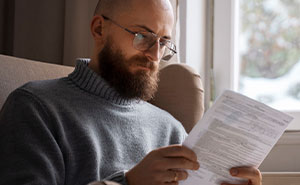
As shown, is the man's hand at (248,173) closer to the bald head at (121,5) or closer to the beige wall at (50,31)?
the bald head at (121,5)

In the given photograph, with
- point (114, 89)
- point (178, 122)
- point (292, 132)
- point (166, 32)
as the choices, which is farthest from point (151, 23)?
point (292, 132)

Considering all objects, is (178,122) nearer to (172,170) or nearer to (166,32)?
(166,32)

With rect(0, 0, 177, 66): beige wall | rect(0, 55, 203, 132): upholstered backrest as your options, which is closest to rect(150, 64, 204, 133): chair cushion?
rect(0, 55, 203, 132): upholstered backrest

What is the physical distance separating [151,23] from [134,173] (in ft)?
1.63

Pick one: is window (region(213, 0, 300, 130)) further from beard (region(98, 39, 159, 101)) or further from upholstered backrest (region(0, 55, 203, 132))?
beard (region(98, 39, 159, 101))

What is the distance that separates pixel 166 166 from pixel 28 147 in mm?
329

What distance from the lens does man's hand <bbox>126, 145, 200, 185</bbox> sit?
0.99m

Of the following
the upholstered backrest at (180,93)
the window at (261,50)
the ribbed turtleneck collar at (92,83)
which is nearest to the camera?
the ribbed turtleneck collar at (92,83)

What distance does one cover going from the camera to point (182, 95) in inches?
64.5

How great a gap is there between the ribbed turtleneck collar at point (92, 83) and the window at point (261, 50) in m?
1.17

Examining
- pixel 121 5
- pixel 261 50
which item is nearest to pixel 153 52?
pixel 121 5

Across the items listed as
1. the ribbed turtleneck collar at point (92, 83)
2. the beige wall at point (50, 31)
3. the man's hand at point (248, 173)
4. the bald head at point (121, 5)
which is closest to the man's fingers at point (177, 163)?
the man's hand at point (248, 173)

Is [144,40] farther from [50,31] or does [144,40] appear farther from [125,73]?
[50,31]

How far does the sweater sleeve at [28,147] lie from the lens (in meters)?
1.02
